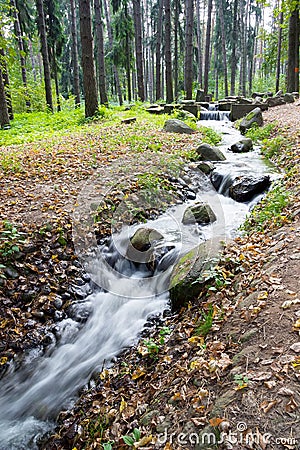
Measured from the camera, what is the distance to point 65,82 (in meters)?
32.7

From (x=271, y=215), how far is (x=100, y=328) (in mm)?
3071

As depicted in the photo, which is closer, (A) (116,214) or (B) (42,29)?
(A) (116,214)

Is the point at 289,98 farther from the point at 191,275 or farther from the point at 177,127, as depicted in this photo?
the point at 191,275

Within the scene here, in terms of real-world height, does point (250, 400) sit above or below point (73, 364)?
above

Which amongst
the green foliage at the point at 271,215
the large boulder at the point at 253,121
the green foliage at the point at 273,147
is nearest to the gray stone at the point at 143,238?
the green foliage at the point at 271,215

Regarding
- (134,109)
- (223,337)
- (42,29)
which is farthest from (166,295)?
(42,29)

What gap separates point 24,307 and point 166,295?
6.27 ft

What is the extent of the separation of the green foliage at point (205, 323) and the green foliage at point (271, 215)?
1865 mm

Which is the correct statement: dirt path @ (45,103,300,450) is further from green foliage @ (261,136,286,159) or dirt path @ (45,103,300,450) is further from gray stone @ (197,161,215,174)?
green foliage @ (261,136,286,159)

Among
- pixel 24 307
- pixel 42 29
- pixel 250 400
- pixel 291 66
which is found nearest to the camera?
pixel 250 400

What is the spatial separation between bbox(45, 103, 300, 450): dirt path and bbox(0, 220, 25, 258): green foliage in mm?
2177

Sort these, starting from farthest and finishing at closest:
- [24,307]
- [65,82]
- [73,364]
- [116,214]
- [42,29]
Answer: [65,82] < [42,29] < [116,214] < [24,307] < [73,364]

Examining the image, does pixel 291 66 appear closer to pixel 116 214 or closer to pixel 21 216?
pixel 116 214

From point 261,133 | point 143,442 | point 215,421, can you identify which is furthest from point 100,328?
point 261,133
